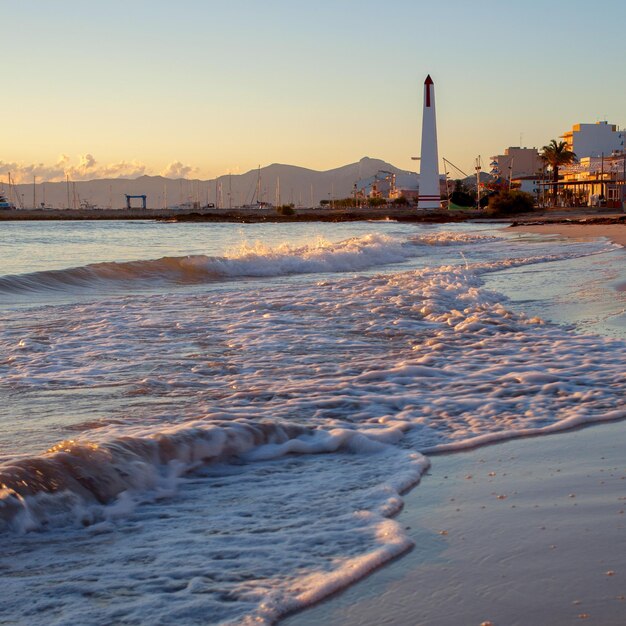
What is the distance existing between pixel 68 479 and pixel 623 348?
17.1ft

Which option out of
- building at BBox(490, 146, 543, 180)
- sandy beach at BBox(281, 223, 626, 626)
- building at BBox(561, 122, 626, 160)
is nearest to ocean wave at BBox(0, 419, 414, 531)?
sandy beach at BBox(281, 223, 626, 626)

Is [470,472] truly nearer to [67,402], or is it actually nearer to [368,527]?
[368,527]

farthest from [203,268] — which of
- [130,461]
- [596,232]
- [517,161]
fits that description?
[517,161]

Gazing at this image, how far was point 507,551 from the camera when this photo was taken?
3.12m

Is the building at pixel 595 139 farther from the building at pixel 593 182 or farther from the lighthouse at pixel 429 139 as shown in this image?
the lighthouse at pixel 429 139

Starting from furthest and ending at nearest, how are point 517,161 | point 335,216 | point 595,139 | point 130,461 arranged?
point 517,161, point 595,139, point 335,216, point 130,461

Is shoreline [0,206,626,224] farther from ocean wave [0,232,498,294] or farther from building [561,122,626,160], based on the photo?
building [561,122,626,160]

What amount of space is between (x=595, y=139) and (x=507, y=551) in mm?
139323

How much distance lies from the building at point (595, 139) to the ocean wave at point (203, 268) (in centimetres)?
11288

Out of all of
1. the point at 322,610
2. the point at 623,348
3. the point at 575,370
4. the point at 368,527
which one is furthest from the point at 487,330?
the point at 322,610

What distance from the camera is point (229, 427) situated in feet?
15.9

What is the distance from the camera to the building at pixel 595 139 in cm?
13088

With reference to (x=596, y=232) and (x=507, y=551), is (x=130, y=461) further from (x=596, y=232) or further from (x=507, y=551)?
(x=596, y=232)

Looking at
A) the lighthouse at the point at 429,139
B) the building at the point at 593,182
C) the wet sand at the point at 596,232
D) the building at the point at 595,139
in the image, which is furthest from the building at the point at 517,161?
the wet sand at the point at 596,232
